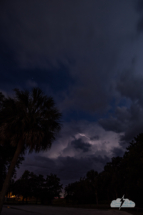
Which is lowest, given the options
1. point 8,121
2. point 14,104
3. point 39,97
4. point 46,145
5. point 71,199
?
point 71,199

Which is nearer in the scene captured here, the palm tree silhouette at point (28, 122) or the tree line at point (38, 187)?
the palm tree silhouette at point (28, 122)

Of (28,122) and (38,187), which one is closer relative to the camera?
(28,122)

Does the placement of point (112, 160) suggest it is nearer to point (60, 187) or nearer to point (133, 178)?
point (60, 187)

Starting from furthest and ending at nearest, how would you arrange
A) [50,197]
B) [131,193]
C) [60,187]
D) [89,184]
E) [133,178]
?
Result: [60,187]
[50,197]
[89,184]
[131,193]
[133,178]

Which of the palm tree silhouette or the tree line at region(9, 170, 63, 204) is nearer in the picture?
the palm tree silhouette

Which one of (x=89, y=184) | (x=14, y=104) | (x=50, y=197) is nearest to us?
(x=14, y=104)

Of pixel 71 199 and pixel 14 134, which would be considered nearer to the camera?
pixel 14 134

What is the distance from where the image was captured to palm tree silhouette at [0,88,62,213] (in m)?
12.0

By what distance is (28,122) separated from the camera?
40.3ft

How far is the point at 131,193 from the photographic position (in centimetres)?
3081

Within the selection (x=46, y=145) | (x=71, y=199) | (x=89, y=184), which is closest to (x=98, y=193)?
(x=89, y=184)

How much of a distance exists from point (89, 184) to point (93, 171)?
17.3 feet

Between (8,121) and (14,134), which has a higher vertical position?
(8,121)

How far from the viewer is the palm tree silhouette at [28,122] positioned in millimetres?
A: 11969
